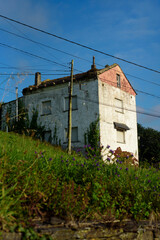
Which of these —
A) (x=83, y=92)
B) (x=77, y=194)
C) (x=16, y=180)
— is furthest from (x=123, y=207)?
(x=83, y=92)

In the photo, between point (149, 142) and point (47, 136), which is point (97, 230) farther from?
point (149, 142)

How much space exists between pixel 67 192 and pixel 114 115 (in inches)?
845

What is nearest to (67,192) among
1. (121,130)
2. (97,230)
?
(97,230)

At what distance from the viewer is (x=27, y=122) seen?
2736 cm

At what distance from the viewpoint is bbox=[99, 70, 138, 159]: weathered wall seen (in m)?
24.5

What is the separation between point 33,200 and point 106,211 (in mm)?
1497

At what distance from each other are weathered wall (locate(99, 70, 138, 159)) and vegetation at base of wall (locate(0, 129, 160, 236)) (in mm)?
17837

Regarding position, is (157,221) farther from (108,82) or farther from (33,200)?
(108,82)

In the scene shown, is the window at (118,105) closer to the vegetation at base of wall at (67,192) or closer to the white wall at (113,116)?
the white wall at (113,116)

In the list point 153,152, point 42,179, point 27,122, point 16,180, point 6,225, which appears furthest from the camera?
point 153,152

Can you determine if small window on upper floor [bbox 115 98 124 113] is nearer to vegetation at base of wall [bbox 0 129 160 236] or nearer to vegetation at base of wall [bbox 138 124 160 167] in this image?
vegetation at base of wall [bbox 138 124 160 167]

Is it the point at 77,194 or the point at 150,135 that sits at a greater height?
the point at 150,135

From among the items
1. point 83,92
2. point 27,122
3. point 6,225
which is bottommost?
point 6,225

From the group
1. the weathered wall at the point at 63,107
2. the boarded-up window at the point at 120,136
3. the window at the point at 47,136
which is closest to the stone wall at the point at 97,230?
the weathered wall at the point at 63,107
